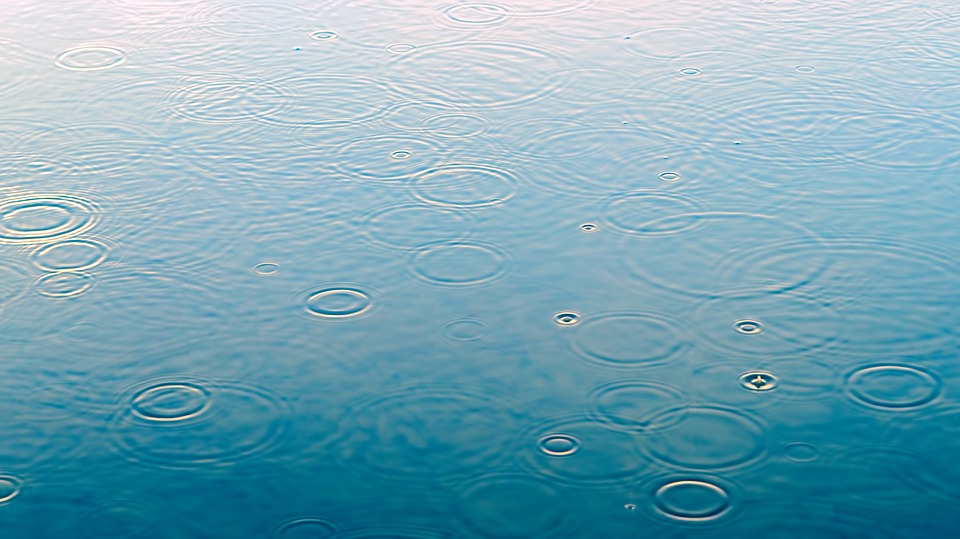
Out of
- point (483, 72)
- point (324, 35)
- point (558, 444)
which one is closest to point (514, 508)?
point (558, 444)

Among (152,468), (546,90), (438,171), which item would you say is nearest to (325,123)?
(438,171)

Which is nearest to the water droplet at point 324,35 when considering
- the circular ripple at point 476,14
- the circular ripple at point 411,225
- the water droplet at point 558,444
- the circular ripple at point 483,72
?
the circular ripple at point 483,72

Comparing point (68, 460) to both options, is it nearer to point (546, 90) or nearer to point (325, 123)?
point (325, 123)

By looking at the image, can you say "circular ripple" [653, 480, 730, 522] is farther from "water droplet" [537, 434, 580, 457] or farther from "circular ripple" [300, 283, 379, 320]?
"circular ripple" [300, 283, 379, 320]

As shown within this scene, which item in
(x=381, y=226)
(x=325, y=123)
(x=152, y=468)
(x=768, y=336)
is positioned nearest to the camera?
(x=152, y=468)

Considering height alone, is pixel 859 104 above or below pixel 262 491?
above

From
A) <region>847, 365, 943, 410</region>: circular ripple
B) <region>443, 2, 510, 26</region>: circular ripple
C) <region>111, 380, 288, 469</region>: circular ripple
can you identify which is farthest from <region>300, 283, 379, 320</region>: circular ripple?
<region>443, 2, 510, 26</region>: circular ripple

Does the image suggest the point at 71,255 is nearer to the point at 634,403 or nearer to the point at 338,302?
the point at 338,302
